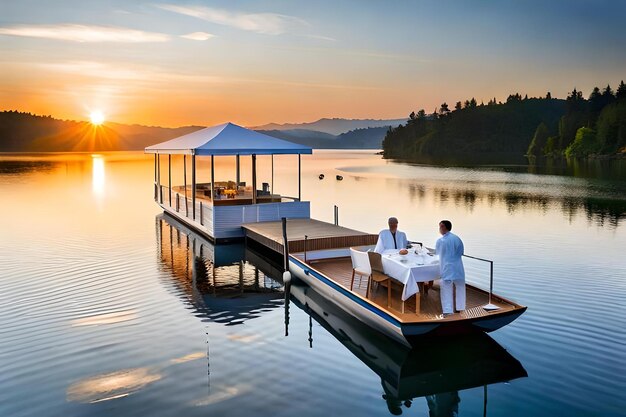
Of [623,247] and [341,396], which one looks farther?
[623,247]

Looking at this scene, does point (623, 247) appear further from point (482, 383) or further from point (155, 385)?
point (155, 385)

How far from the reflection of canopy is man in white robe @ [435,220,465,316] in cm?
92

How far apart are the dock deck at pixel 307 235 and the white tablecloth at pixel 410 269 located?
4331 millimetres

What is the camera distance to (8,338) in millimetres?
11078

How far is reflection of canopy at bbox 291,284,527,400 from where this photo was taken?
939cm

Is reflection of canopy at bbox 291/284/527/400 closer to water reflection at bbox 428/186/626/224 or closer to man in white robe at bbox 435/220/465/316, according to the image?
man in white robe at bbox 435/220/465/316

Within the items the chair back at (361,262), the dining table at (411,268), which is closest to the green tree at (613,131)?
the chair back at (361,262)

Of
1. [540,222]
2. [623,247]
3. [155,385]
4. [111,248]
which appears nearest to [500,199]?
[540,222]

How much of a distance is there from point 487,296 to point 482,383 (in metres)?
2.36

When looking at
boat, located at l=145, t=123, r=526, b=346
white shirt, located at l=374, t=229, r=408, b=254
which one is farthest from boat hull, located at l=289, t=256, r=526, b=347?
white shirt, located at l=374, t=229, r=408, b=254

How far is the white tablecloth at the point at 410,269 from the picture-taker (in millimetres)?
10461

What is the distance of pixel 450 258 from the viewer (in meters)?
10.2

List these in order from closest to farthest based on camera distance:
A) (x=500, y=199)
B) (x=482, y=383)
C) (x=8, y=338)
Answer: (x=482, y=383), (x=8, y=338), (x=500, y=199)

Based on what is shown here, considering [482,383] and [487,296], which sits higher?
[487,296]
